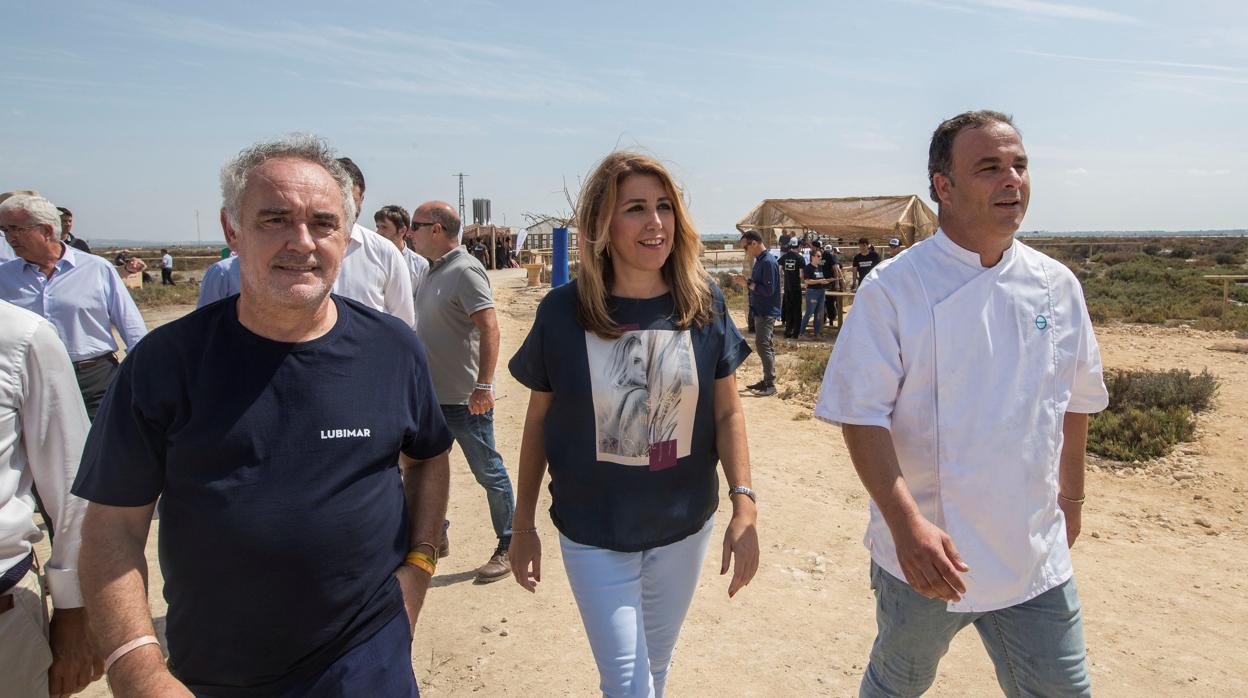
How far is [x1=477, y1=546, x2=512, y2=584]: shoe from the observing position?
4.33 meters

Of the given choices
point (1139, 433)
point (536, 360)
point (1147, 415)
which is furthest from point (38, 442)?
point (1147, 415)

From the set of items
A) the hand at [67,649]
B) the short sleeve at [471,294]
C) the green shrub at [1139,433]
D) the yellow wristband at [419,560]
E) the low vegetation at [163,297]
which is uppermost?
the short sleeve at [471,294]

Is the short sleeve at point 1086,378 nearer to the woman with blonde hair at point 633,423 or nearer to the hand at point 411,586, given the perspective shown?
the woman with blonde hair at point 633,423

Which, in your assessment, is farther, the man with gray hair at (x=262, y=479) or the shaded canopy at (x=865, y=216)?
the shaded canopy at (x=865, y=216)

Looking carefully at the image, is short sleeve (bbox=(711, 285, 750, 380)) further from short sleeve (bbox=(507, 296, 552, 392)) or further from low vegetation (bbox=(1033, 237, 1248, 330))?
low vegetation (bbox=(1033, 237, 1248, 330))

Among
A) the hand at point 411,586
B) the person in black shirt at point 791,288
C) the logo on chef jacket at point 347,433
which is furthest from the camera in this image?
the person in black shirt at point 791,288

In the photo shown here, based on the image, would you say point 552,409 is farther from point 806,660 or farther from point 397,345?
point 806,660

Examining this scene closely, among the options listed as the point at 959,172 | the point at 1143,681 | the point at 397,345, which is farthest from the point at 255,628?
the point at 1143,681

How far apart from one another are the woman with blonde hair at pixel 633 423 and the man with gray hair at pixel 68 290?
321 centimetres

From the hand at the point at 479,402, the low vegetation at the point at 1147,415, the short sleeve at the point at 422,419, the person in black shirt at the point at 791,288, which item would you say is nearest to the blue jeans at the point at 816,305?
the person in black shirt at the point at 791,288

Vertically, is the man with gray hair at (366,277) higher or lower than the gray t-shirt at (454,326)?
higher

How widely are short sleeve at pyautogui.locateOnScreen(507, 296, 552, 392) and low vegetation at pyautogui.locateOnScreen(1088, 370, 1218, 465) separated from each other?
6.53 m

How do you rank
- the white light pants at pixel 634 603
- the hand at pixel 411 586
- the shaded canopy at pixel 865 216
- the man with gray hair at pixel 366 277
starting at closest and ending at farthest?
the hand at pixel 411 586 → the white light pants at pixel 634 603 → the man with gray hair at pixel 366 277 → the shaded canopy at pixel 865 216

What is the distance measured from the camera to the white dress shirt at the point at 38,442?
1908 mm
